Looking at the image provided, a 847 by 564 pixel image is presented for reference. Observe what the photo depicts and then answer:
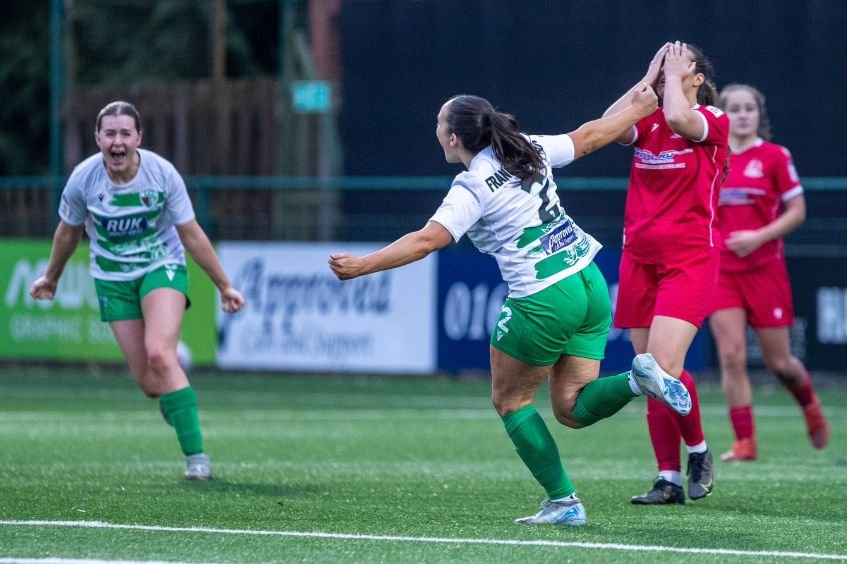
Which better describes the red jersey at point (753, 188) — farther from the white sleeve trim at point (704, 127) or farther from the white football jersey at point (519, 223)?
the white football jersey at point (519, 223)

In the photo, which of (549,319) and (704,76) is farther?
(704,76)

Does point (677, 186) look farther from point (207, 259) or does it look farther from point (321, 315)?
point (321, 315)

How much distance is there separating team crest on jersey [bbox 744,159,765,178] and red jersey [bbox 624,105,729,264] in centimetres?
241

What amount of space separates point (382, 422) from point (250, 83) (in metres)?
9.81

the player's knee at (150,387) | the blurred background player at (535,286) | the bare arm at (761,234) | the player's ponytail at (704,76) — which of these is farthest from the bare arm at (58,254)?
the bare arm at (761,234)

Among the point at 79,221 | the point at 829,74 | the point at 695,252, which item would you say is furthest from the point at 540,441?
the point at 829,74

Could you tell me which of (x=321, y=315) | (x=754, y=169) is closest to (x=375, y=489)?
(x=754, y=169)

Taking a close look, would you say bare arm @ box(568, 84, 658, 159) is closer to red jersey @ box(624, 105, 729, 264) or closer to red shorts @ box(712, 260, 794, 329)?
red jersey @ box(624, 105, 729, 264)

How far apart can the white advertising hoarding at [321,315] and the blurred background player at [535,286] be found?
9.48 m

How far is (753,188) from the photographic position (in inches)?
389

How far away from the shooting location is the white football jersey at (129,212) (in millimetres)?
8656

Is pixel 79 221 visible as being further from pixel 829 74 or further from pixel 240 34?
pixel 240 34

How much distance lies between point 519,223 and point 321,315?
10.3 meters

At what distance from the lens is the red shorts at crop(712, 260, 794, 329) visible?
32.4 ft
